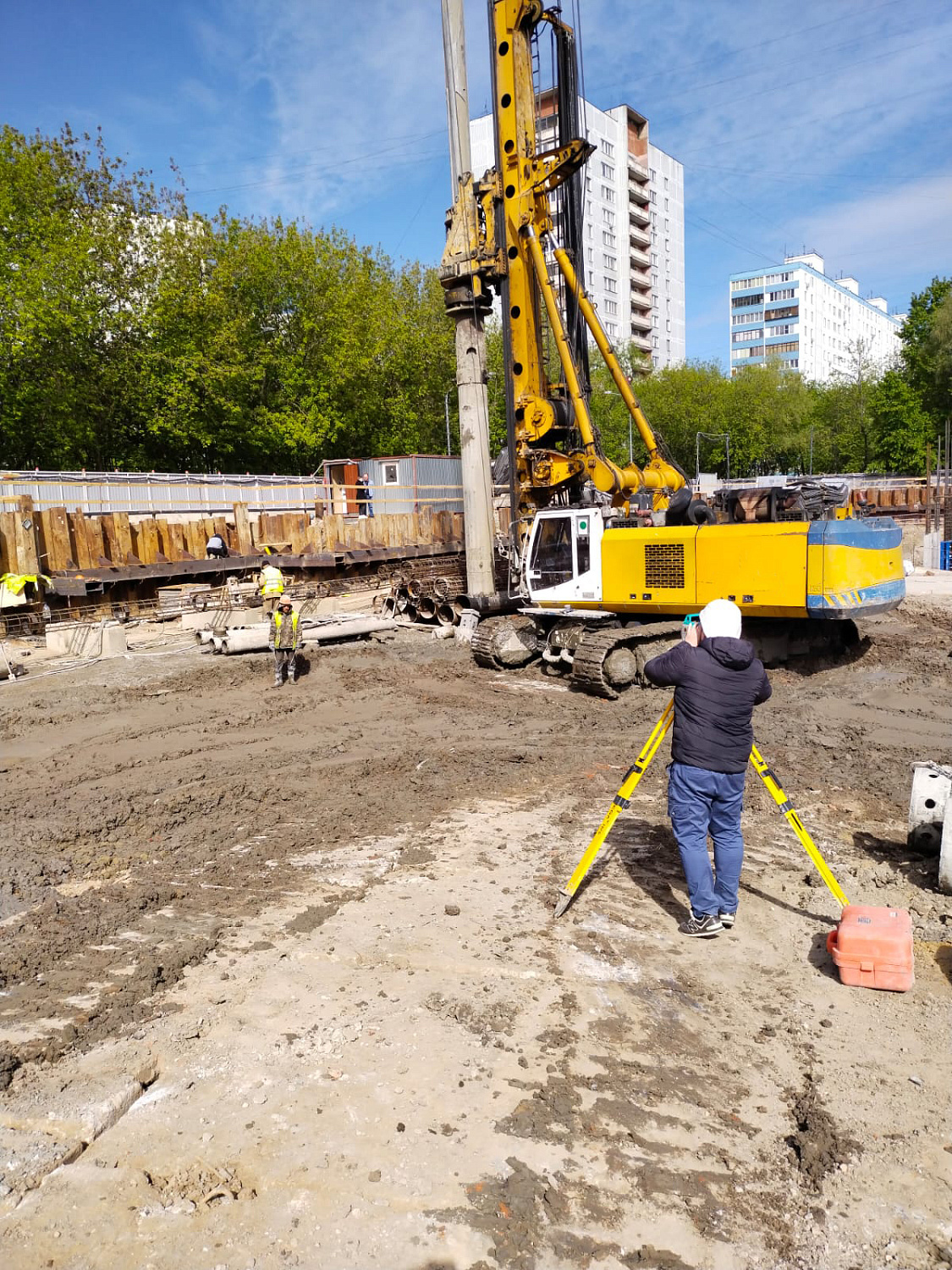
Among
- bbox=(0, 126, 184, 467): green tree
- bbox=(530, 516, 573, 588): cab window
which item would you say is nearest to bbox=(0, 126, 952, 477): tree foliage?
bbox=(0, 126, 184, 467): green tree

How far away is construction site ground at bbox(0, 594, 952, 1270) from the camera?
312 cm

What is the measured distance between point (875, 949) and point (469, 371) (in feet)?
41.9

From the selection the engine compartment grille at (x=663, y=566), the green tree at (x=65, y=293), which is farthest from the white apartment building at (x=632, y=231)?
the engine compartment grille at (x=663, y=566)

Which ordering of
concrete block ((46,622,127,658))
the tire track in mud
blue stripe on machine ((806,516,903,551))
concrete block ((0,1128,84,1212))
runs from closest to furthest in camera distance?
1. concrete block ((0,1128,84,1212))
2. the tire track in mud
3. blue stripe on machine ((806,516,903,551))
4. concrete block ((46,622,127,658))

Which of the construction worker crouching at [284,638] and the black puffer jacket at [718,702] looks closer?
the black puffer jacket at [718,702]

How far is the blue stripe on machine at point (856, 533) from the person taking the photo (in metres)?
10.7

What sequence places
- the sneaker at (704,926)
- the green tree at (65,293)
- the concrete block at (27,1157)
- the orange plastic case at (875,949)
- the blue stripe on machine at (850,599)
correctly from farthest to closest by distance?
1. the green tree at (65,293)
2. the blue stripe on machine at (850,599)
3. the sneaker at (704,926)
4. the orange plastic case at (875,949)
5. the concrete block at (27,1157)

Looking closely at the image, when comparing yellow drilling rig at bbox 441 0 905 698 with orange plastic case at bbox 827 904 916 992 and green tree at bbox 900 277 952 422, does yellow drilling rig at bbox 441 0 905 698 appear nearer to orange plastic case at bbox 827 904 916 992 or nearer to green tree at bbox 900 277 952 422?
orange plastic case at bbox 827 904 916 992

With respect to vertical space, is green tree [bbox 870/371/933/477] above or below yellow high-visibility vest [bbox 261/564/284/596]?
above

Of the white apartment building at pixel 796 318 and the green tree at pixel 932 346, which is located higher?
the white apartment building at pixel 796 318

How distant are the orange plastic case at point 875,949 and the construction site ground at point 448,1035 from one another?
10cm

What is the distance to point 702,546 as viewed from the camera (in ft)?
37.5

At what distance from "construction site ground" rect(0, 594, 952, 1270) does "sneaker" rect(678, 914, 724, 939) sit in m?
0.07

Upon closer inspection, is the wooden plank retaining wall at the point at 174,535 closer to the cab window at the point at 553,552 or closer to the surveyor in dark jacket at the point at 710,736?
the cab window at the point at 553,552
